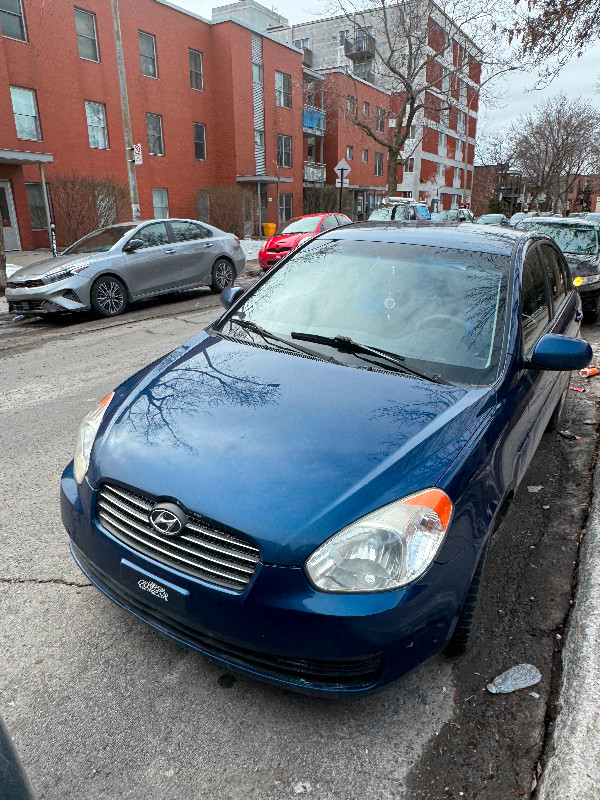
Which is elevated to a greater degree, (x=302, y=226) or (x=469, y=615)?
(x=302, y=226)

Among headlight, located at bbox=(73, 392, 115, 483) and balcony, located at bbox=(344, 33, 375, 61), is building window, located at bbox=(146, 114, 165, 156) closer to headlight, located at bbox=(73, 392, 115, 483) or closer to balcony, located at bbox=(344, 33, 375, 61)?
headlight, located at bbox=(73, 392, 115, 483)

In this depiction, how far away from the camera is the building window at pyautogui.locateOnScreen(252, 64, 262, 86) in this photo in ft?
102

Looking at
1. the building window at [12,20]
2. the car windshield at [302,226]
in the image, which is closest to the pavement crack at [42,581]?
the car windshield at [302,226]

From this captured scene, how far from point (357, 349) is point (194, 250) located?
925cm

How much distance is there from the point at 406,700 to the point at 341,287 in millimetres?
2156

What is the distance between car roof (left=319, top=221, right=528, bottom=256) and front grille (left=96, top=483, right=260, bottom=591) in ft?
7.50

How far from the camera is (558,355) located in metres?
2.83

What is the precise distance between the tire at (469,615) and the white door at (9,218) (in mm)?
22301

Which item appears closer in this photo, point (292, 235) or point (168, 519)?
point (168, 519)

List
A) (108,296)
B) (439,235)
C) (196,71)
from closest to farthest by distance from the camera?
(439,235) → (108,296) → (196,71)

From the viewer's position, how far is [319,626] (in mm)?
1830

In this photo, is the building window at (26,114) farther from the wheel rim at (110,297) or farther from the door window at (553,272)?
the door window at (553,272)

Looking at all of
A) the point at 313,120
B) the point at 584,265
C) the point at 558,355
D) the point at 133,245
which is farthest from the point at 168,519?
the point at 313,120

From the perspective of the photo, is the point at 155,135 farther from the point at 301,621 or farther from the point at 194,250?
the point at 301,621
